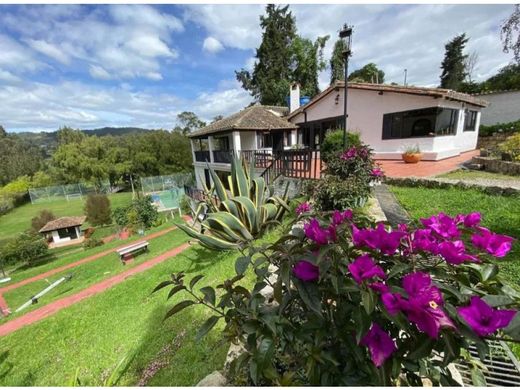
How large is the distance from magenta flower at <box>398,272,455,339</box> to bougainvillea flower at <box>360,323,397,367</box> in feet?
0.41

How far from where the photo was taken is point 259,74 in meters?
27.5

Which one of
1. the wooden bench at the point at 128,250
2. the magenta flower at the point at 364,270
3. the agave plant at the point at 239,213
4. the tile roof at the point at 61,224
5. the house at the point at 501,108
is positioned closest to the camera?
the magenta flower at the point at 364,270

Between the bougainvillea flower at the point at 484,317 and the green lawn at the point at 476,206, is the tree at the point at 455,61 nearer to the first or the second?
the green lawn at the point at 476,206

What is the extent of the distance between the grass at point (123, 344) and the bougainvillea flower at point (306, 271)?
1446mm

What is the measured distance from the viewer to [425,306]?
0.66 metres

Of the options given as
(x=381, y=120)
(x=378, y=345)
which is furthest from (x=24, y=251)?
(x=381, y=120)

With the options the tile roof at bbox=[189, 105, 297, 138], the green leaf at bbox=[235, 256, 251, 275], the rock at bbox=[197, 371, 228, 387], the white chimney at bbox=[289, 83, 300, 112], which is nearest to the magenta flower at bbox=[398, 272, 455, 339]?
the green leaf at bbox=[235, 256, 251, 275]

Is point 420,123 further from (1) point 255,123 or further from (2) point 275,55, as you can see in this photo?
(2) point 275,55

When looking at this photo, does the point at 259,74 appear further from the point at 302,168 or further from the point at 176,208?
the point at 302,168

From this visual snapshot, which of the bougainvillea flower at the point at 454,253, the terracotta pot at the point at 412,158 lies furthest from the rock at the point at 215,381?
the terracotta pot at the point at 412,158

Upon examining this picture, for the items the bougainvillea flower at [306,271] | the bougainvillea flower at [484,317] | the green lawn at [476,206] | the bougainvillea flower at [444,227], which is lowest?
the green lawn at [476,206]

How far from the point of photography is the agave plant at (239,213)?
13.1 ft

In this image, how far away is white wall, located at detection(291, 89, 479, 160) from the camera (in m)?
9.90

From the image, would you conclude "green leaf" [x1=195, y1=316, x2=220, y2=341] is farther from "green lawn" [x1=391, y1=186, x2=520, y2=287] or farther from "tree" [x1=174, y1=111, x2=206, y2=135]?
"tree" [x1=174, y1=111, x2=206, y2=135]
